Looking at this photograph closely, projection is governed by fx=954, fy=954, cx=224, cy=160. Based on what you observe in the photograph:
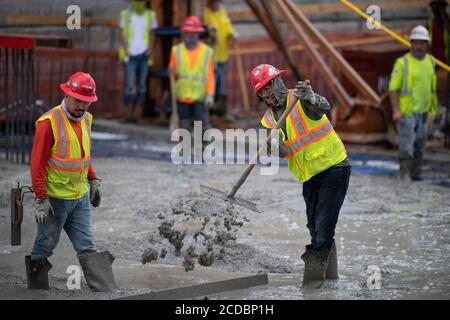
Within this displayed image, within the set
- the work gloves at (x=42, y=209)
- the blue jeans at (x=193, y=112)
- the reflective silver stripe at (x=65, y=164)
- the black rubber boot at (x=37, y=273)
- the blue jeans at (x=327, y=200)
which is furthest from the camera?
the blue jeans at (x=193, y=112)

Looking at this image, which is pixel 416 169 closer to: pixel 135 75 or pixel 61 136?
pixel 135 75

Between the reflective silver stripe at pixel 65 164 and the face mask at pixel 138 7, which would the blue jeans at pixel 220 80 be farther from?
the reflective silver stripe at pixel 65 164

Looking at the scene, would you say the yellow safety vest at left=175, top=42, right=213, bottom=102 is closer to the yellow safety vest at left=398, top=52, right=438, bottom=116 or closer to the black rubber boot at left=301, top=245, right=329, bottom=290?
the yellow safety vest at left=398, top=52, right=438, bottom=116

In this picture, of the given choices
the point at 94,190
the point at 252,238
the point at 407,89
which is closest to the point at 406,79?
the point at 407,89

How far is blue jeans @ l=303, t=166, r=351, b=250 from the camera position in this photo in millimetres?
7051

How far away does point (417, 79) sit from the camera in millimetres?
12219

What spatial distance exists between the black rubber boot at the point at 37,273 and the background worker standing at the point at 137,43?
10.6 m

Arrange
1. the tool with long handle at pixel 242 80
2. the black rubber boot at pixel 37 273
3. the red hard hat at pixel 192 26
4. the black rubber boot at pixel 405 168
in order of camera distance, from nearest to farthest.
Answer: the black rubber boot at pixel 37 273, the black rubber boot at pixel 405 168, the red hard hat at pixel 192 26, the tool with long handle at pixel 242 80

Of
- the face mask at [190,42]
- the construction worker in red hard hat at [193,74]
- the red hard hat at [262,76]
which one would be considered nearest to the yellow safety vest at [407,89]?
the construction worker in red hard hat at [193,74]

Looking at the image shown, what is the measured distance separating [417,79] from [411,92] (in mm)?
185

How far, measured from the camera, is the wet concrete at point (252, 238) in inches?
283

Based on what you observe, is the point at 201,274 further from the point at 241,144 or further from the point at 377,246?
the point at 241,144
